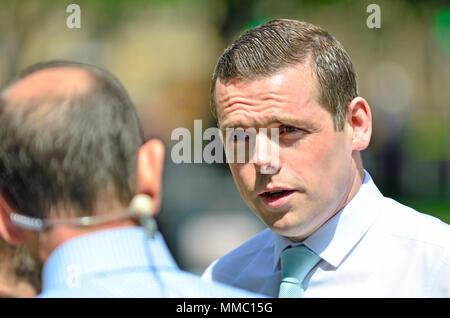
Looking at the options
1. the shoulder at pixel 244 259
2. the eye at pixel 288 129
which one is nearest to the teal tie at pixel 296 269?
the shoulder at pixel 244 259

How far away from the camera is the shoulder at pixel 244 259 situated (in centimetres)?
296

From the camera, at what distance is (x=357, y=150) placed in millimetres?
2645

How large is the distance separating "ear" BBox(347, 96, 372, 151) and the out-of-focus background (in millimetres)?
6516

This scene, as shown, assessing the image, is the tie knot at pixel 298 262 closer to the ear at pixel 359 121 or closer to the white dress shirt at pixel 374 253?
the white dress shirt at pixel 374 253

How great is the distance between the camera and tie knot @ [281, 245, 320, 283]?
263 centimetres

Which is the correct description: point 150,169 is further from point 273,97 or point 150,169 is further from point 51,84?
point 273,97

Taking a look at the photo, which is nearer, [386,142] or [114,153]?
[114,153]

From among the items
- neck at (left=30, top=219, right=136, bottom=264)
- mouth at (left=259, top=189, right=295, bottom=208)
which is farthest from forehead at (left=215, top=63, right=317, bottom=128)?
neck at (left=30, top=219, right=136, bottom=264)

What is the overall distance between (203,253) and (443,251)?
7.09m

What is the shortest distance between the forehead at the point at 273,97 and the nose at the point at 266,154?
0.06 metres
